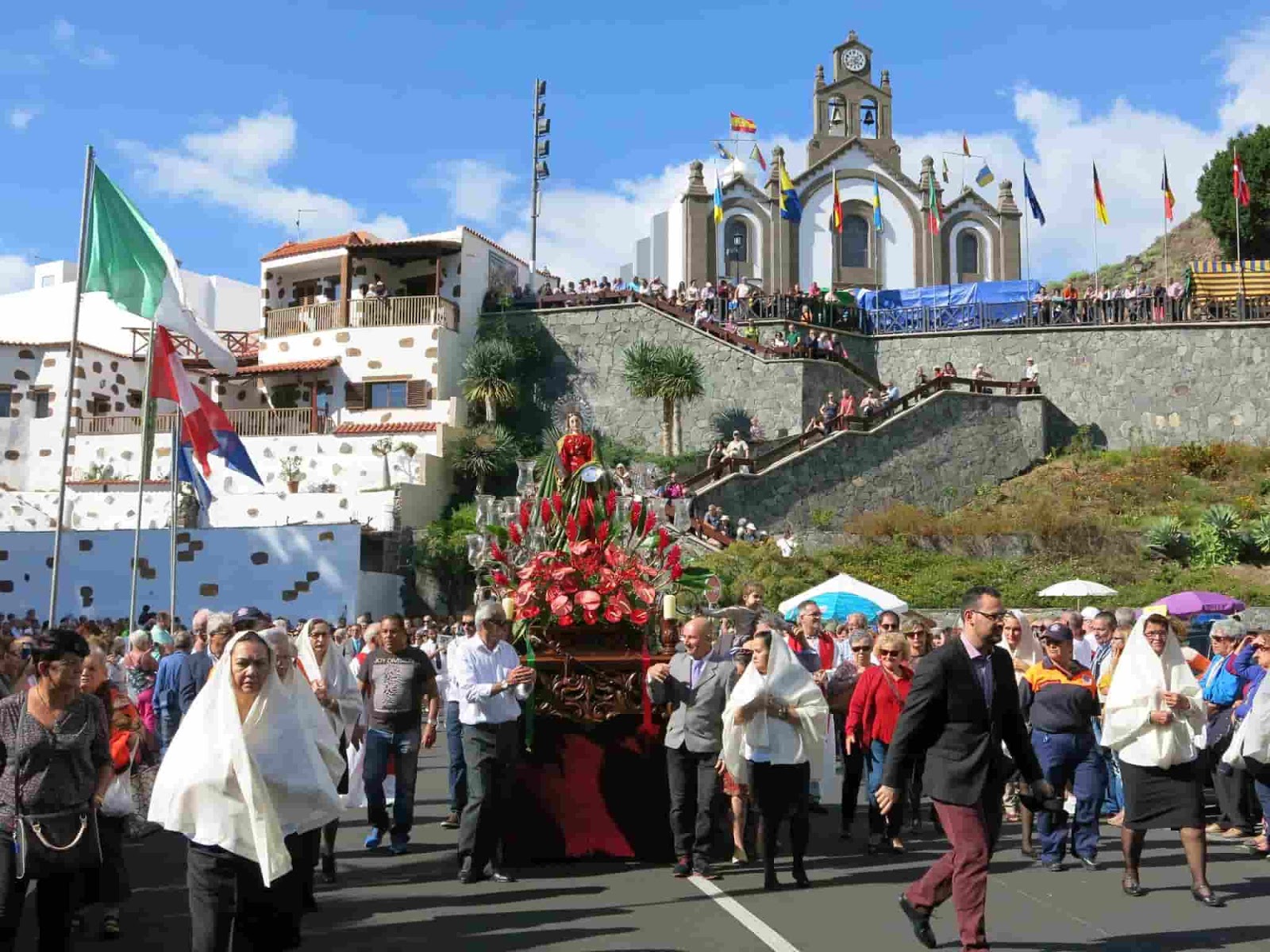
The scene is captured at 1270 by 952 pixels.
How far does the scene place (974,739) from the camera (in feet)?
23.5

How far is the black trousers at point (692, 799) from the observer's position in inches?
388

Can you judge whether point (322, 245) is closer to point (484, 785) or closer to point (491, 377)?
point (491, 377)

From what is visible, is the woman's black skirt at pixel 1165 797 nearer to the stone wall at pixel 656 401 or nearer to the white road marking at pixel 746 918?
the white road marking at pixel 746 918

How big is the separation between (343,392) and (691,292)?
11.3 metres

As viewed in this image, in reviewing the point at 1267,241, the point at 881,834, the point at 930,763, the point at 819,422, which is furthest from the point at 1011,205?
the point at 930,763

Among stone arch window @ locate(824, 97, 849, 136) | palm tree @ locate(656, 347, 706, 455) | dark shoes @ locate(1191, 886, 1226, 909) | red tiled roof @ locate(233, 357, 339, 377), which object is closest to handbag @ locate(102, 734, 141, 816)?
dark shoes @ locate(1191, 886, 1226, 909)

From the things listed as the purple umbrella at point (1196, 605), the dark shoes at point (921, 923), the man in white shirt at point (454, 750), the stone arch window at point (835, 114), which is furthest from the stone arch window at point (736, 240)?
the dark shoes at point (921, 923)

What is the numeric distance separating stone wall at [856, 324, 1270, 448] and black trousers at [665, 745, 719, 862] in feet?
110

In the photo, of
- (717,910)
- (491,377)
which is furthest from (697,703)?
(491,377)

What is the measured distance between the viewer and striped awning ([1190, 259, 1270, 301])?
42.4 m

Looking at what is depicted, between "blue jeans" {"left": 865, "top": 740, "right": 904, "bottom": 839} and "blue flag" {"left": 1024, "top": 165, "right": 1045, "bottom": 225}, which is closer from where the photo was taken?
"blue jeans" {"left": 865, "top": 740, "right": 904, "bottom": 839}

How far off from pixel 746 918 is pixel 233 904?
3472 mm

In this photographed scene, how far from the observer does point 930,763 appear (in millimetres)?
7234

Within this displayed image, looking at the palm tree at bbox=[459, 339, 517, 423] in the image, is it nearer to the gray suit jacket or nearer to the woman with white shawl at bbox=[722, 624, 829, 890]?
the gray suit jacket
